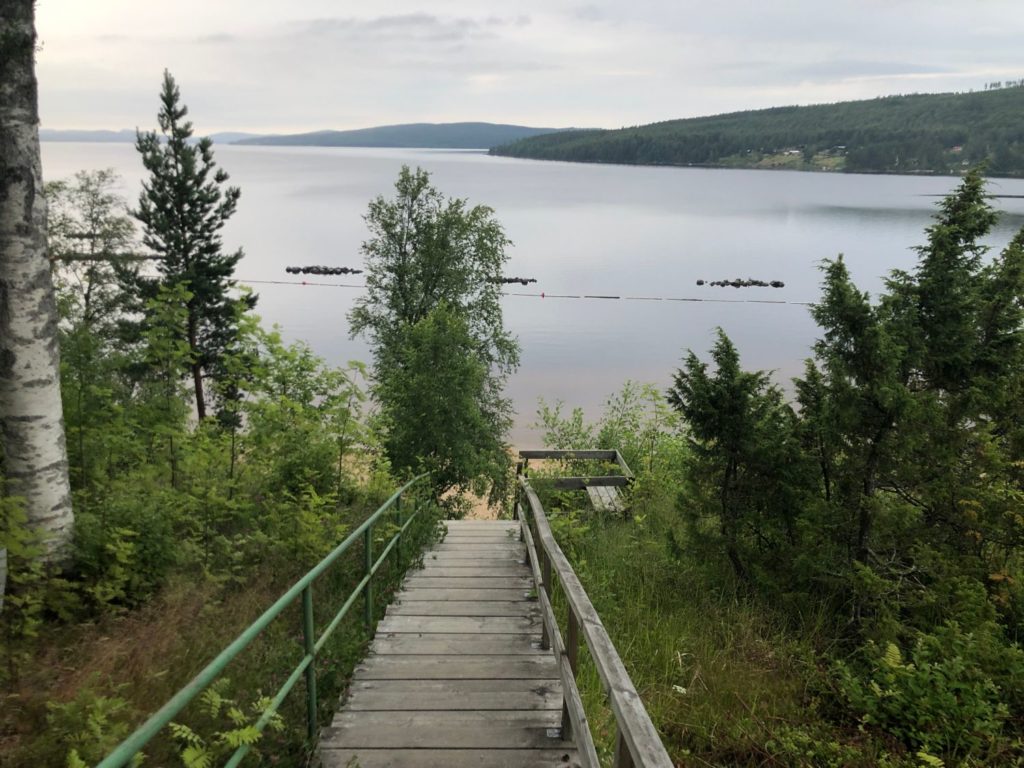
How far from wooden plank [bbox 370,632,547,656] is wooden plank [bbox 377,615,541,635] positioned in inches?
2.6

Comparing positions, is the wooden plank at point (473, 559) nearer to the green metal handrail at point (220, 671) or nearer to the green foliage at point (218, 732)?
the green metal handrail at point (220, 671)

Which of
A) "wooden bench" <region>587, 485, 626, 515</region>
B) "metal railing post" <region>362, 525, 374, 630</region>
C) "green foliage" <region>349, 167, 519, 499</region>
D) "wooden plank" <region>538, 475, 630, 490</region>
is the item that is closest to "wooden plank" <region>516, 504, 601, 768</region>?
"metal railing post" <region>362, 525, 374, 630</region>

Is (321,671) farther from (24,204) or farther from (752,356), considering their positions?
(752,356)

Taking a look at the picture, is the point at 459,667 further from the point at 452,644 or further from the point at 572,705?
the point at 572,705

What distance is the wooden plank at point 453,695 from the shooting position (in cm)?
349

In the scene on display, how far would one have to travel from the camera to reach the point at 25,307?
444cm

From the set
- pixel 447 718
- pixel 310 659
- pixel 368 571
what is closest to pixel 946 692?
pixel 447 718

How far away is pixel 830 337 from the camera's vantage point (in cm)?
577

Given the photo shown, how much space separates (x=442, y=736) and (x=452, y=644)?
3.87 feet

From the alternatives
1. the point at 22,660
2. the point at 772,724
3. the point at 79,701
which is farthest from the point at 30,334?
the point at 772,724

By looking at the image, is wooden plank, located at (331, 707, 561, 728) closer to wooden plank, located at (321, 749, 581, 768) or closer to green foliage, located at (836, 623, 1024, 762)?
wooden plank, located at (321, 749, 581, 768)

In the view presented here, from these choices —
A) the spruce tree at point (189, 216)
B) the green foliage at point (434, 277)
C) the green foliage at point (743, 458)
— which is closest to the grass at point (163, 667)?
the green foliage at point (743, 458)

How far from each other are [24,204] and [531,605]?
182 inches

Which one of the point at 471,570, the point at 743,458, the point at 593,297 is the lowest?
the point at 593,297
